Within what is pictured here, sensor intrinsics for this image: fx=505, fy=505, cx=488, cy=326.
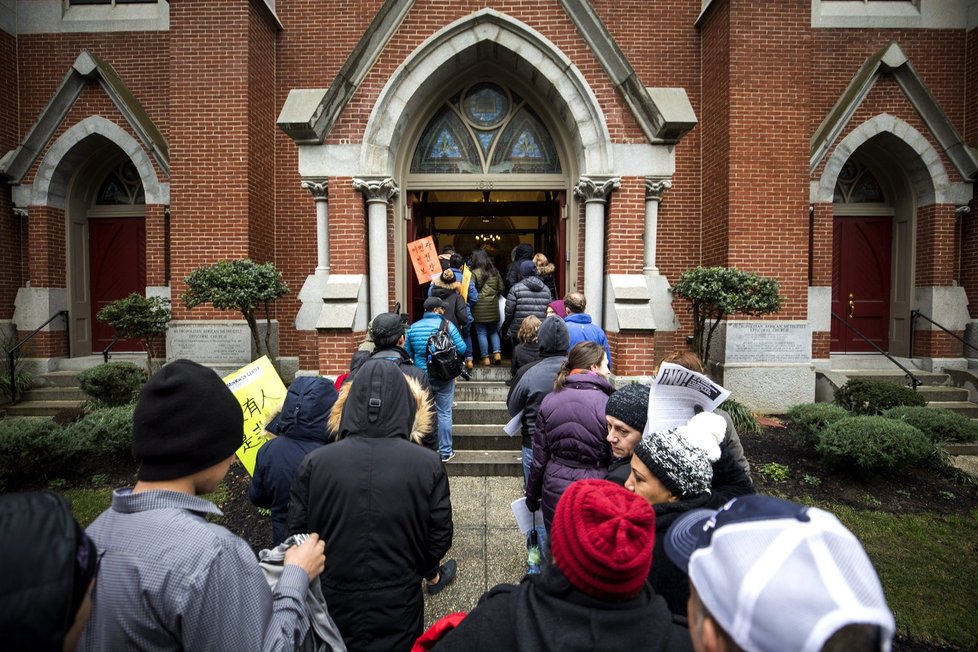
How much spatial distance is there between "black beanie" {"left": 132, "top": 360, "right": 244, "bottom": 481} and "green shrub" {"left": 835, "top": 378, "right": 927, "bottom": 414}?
8387 mm

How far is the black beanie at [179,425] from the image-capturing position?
145cm

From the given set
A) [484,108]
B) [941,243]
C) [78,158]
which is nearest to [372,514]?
[484,108]

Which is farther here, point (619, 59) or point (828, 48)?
point (828, 48)

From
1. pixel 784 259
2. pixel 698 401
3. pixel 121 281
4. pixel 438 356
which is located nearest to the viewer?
pixel 698 401

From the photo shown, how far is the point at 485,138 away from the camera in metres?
9.23

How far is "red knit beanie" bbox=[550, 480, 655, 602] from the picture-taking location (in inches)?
48.1

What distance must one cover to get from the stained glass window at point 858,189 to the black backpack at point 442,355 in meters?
9.95

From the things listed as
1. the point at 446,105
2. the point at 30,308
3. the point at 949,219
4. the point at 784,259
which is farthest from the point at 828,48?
the point at 30,308

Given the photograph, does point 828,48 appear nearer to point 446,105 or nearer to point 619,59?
point 619,59

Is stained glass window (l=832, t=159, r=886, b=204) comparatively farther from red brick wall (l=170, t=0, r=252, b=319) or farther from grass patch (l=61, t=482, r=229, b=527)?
grass patch (l=61, t=482, r=229, b=527)

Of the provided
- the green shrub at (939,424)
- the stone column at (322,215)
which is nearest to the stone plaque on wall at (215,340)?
the stone column at (322,215)

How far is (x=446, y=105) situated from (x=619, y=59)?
125 inches

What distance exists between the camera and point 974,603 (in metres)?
3.66

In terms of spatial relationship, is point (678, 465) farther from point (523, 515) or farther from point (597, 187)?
point (597, 187)
